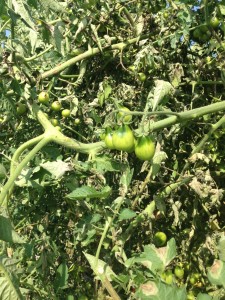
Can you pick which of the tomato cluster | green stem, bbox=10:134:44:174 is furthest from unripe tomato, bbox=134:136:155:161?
green stem, bbox=10:134:44:174

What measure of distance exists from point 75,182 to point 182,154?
23.0 inches

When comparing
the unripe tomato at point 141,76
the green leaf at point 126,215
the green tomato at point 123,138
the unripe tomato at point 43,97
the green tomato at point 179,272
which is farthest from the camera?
the green tomato at point 179,272

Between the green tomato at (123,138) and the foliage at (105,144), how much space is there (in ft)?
0.25

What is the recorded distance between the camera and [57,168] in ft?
3.66

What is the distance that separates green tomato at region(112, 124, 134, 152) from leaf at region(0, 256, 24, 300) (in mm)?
331

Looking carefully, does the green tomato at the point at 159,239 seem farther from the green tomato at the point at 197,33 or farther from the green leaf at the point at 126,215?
the green tomato at the point at 197,33

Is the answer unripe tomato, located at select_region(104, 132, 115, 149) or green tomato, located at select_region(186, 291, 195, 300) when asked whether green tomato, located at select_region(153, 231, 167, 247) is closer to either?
green tomato, located at select_region(186, 291, 195, 300)

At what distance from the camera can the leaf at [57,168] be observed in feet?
3.62

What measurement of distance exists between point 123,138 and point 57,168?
19cm

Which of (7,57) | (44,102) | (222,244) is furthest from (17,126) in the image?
(222,244)

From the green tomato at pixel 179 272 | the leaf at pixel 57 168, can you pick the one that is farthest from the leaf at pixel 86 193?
the green tomato at pixel 179 272

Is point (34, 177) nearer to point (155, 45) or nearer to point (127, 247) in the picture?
point (127, 247)

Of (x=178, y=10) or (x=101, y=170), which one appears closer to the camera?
(x=101, y=170)

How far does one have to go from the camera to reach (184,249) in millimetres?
1630
